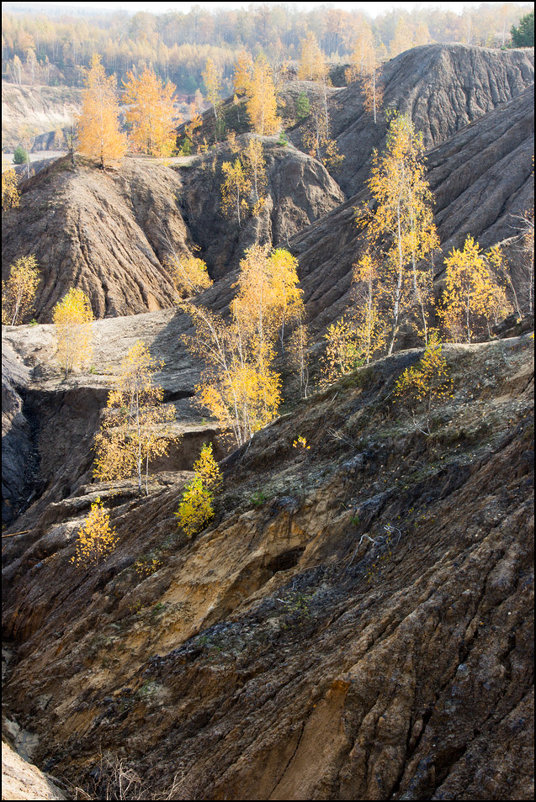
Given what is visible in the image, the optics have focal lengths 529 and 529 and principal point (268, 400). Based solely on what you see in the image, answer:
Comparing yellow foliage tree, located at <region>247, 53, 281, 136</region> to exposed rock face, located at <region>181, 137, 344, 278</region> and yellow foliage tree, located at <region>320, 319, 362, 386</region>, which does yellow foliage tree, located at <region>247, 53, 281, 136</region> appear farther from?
yellow foliage tree, located at <region>320, 319, 362, 386</region>

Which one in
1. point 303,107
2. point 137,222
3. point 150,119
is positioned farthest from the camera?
point 303,107

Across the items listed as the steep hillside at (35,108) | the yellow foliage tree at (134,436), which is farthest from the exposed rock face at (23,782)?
the steep hillside at (35,108)

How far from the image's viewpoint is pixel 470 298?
99.8 feet

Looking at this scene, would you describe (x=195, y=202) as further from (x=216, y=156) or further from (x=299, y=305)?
(x=299, y=305)

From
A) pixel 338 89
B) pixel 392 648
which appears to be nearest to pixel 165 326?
pixel 392 648

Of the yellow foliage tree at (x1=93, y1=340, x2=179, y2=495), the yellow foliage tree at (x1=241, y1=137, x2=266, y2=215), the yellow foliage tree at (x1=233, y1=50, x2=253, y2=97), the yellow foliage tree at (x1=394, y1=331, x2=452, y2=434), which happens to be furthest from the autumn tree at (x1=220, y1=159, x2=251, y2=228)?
the yellow foliage tree at (x1=394, y1=331, x2=452, y2=434)

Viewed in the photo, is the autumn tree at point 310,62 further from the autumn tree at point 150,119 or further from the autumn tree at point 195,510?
the autumn tree at point 195,510

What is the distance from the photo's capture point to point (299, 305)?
43.6 meters

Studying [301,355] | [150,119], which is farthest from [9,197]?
[301,355]

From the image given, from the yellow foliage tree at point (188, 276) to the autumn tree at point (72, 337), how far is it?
17936 millimetres

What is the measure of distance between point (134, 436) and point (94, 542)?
7516mm

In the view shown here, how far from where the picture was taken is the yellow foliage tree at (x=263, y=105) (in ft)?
261

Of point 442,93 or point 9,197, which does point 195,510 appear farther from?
point 442,93

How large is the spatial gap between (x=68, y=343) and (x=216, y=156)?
44.7m
